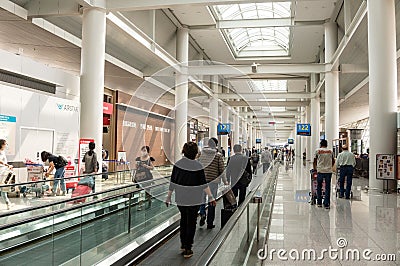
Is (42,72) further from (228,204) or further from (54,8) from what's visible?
(228,204)

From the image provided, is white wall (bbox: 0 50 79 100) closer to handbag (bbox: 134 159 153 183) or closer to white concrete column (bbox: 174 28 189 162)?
handbag (bbox: 134 159 153 183)

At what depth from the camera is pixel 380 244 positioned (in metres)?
6.08

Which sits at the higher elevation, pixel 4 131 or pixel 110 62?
pixel 110 62

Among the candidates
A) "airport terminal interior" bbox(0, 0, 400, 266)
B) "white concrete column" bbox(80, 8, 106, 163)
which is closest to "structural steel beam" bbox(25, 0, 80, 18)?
"airport terminal interior" bbox(0, 0, 400, 266)

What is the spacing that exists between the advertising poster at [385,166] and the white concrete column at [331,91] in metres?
11.9

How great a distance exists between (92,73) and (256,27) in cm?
1370

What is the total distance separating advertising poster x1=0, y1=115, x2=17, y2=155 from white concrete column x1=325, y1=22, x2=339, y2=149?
1920 cm

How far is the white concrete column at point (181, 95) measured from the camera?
1008 inches

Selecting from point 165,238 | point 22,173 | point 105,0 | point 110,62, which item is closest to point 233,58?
point 110,62

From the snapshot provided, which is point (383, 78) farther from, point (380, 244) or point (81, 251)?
point (81, 251)

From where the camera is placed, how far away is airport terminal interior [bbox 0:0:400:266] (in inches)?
218

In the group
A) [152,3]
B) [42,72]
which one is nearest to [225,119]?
[152,3]

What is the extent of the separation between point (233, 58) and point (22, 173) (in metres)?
25.3

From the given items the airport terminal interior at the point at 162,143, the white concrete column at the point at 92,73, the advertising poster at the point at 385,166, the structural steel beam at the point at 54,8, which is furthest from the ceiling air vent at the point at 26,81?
the advertising poster at the point at 385,166
